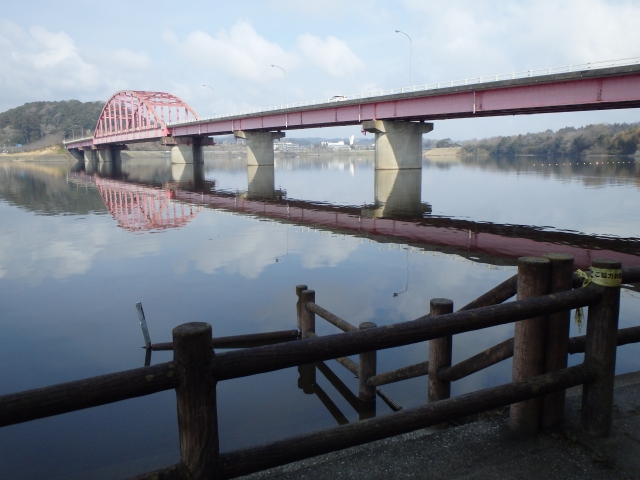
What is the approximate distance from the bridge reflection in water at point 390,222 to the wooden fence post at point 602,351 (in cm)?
1111

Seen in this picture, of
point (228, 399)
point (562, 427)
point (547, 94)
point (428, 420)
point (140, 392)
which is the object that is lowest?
point (228, 399)

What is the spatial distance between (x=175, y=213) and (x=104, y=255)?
11.3 metres

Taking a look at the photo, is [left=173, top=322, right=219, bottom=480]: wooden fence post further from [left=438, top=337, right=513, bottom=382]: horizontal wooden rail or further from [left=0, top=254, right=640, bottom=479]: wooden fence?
[left=438, top=337, right=513, bottom=382]: horizontal wooden rail

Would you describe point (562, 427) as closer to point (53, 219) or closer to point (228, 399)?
point (228, 399)

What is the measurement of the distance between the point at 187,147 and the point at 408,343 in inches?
3878

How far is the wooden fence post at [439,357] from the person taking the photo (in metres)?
5.77

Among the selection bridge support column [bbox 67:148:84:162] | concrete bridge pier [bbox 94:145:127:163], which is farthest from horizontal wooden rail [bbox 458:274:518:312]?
bridge support column [bbox 67:148:84:162]

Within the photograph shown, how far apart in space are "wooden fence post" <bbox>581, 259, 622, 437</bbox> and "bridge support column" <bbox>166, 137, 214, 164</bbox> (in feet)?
317

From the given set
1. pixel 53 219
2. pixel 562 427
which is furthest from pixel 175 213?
pixel 562 427

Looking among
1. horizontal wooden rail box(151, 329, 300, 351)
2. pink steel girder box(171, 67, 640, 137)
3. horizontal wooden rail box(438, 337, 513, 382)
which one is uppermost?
pink steel girder box(171, 67, 640, 137)

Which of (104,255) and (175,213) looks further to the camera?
(175,213)

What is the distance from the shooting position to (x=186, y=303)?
11.7 meters

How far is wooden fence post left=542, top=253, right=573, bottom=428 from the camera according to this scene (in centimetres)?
416

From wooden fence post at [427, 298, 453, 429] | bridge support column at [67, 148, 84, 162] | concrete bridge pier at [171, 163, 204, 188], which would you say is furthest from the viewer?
bridge support column at [67, 148, 84, 162]
